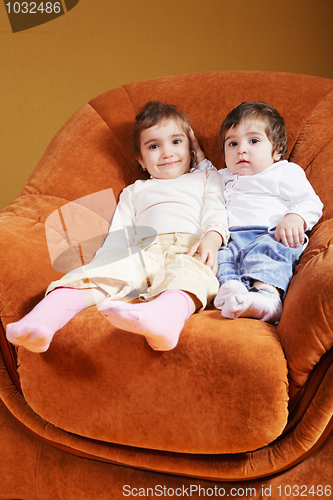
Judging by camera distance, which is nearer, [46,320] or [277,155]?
[46,320]

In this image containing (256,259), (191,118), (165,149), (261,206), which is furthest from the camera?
(191,118)

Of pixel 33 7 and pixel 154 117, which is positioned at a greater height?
pixel 33 7

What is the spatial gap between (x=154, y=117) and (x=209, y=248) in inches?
19.8

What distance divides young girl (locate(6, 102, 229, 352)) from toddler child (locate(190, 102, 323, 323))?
5cm

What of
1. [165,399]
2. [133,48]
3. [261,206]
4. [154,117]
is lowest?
[165,399]

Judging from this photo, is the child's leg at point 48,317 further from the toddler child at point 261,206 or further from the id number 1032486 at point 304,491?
the id number 1032486 at point 304,491

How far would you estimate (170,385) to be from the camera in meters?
0.74

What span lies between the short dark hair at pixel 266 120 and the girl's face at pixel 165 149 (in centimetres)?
14

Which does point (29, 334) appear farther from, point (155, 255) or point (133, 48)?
point (133, 48)

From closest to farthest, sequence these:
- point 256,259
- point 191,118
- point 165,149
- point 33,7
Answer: point 256,259, point 165,149, point 191,118, point 33,7

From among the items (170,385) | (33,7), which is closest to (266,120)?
(170,385)

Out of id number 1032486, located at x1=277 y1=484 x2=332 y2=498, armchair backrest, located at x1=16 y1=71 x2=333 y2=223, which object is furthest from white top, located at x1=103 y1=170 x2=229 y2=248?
id number 1032486, located at x1=277 y1=484 x2=332 y2=498

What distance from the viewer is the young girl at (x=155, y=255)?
72cm

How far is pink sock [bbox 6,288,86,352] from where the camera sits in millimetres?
703
